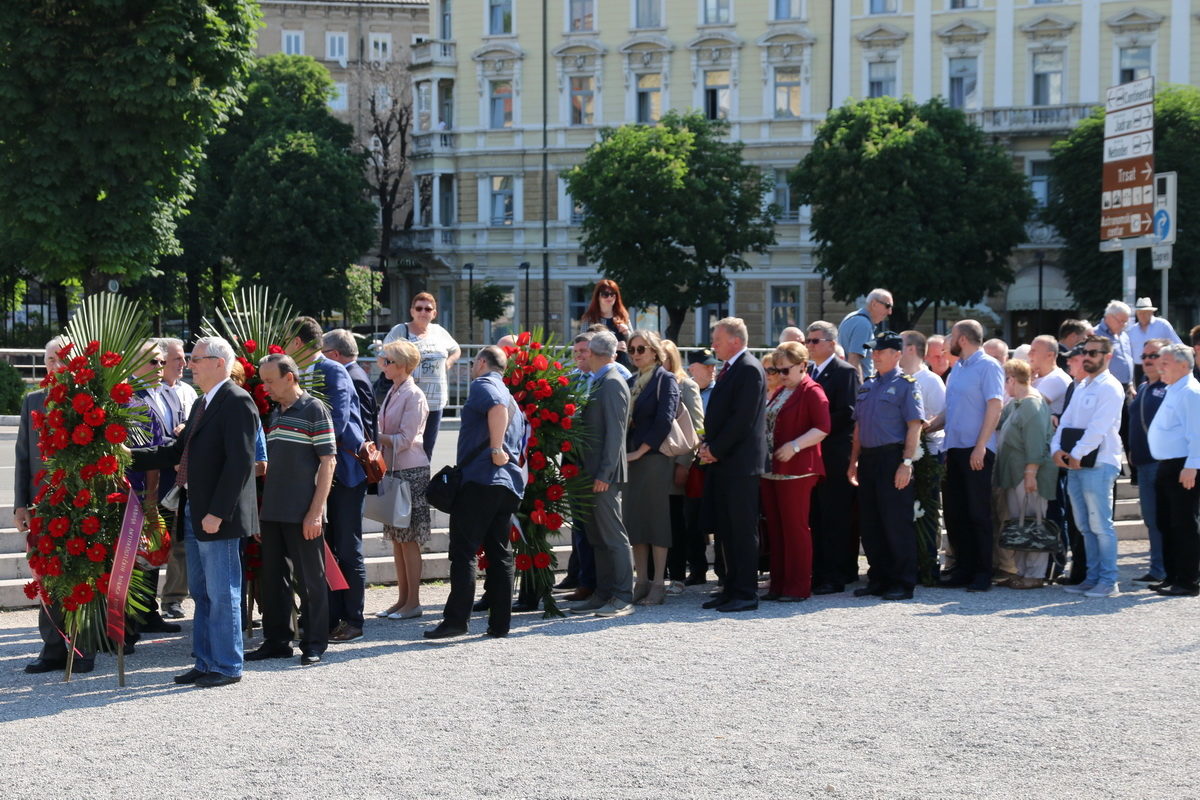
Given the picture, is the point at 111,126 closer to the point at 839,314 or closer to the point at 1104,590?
the point at 1104,590

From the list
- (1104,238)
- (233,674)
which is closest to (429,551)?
(233,674)

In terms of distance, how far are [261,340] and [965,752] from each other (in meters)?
5.29

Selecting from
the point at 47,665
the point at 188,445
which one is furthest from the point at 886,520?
the point at 47,665

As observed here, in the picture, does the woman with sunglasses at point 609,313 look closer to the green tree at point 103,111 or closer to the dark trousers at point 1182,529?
the dark trousers at point 1182,529

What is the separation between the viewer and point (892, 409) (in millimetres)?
11875

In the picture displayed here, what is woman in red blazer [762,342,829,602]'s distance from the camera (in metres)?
11.7

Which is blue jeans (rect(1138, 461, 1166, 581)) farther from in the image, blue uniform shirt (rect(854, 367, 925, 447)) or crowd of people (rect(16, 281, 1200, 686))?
blue uniform shirt (rect(854, 367, 925, 447))

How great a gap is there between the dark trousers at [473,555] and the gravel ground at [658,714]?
0.27 m

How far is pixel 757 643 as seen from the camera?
10086 millimetres

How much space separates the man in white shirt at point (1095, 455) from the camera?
12062mm

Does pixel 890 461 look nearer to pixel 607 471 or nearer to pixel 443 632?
pixel 607 471

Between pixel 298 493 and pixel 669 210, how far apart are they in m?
42.0

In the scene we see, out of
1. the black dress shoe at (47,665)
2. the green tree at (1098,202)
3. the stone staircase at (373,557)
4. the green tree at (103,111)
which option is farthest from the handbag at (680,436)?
the green tree at (1098,202)

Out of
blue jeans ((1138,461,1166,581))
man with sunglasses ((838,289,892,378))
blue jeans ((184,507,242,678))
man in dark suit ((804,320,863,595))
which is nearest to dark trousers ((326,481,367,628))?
blue jeans ((184,507,242,678))
